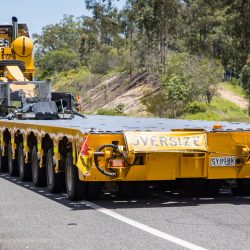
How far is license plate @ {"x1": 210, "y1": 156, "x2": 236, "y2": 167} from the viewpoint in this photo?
11.6m

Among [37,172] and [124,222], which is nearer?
[124,222]

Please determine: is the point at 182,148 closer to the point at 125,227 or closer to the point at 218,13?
the point at 125,227

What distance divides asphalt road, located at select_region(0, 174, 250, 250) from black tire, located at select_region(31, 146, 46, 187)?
1016 millimetres

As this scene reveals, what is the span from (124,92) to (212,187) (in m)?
66.2

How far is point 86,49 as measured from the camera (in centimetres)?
11900

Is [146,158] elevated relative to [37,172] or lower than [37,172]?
elevated

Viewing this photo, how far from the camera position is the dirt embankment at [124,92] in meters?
72.2

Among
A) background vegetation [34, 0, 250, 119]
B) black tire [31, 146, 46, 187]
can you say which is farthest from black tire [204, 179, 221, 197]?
background vegetation [34, 0, 250, 119]

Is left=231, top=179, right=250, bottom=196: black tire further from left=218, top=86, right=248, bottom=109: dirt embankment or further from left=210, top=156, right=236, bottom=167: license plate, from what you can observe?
left=218, top=86, right=248, bottom=109: dirt embankment

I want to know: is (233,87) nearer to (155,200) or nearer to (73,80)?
(73,80)

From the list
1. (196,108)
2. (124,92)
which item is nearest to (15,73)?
(196,108)

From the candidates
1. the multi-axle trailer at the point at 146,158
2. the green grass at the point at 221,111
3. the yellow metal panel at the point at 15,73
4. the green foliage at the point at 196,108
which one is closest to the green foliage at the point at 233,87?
the green grass at the point at 221,111

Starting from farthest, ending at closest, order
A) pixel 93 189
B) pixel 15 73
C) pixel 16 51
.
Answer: pixel 16 51 → pixel 15 73 → pixel 93 189

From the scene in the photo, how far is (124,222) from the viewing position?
9.81 meters
